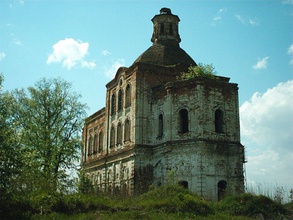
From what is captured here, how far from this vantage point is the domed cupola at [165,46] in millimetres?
29031

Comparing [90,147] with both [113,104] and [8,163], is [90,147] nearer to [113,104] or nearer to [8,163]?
[113,104]

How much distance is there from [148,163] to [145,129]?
2.45 meters

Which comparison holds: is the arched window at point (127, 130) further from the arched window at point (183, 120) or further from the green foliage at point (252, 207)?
the green foliage at point (252, 207)

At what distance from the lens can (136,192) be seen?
968 inches

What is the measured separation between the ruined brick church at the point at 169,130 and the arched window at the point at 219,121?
66 millimetres

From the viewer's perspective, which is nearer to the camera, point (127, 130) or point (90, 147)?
point (127, 130)

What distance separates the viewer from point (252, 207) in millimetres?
15367

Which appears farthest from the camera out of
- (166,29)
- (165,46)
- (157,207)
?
(166,29)

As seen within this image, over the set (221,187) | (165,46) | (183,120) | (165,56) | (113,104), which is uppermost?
(165,46)

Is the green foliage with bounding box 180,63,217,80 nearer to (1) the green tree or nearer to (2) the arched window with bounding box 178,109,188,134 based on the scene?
(2) the arched window with bounding box 178,109,188,134

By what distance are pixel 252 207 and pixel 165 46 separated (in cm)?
1790

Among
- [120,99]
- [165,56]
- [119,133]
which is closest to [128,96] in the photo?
[120,99]

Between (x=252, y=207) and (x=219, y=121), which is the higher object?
(x=219, y=121)

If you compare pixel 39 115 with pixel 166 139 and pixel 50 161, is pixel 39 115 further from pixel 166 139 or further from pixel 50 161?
pixel 166 139
